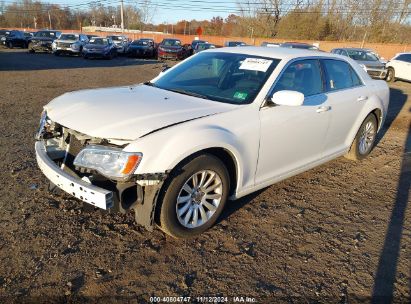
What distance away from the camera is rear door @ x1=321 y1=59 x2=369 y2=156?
14.4 ft

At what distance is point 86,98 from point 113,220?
1242mm

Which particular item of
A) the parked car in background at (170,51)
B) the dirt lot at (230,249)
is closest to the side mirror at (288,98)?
the dirt lot at (230,249)

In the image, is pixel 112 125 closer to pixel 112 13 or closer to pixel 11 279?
pixel 11 279

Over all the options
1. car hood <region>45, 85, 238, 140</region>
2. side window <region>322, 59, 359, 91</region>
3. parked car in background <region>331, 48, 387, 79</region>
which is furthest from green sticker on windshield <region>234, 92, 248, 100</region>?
parked car in background <region>331, 48, 387, 79</region>

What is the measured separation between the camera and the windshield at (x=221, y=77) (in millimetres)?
3561

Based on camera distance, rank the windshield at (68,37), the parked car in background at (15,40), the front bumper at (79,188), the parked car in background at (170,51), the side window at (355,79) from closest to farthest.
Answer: the front bumper at (79,188)
the side window at (355,79)
the windshield at (68,37)
the parked car in background at (170,51)
the parked car in background at (15,40)

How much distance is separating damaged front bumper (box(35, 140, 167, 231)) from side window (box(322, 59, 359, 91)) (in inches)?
108

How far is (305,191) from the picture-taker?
436 cm

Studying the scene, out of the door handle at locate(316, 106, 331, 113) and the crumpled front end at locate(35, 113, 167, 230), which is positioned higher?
the door handle at locate(316, 106, 331, 113)

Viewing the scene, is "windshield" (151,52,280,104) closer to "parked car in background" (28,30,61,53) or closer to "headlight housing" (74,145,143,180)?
"headlight housing" (74,145,143,180)

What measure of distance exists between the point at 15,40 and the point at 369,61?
29.7 meters

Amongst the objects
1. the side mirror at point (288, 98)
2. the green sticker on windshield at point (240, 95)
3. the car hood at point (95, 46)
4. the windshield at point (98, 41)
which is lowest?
the car hood at point (95, 46)

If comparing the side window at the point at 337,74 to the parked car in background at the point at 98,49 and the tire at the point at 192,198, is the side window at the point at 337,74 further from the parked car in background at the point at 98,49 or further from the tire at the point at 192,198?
the parked car in background at the point at 98,49

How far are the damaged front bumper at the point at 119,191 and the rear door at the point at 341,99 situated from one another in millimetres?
2582
